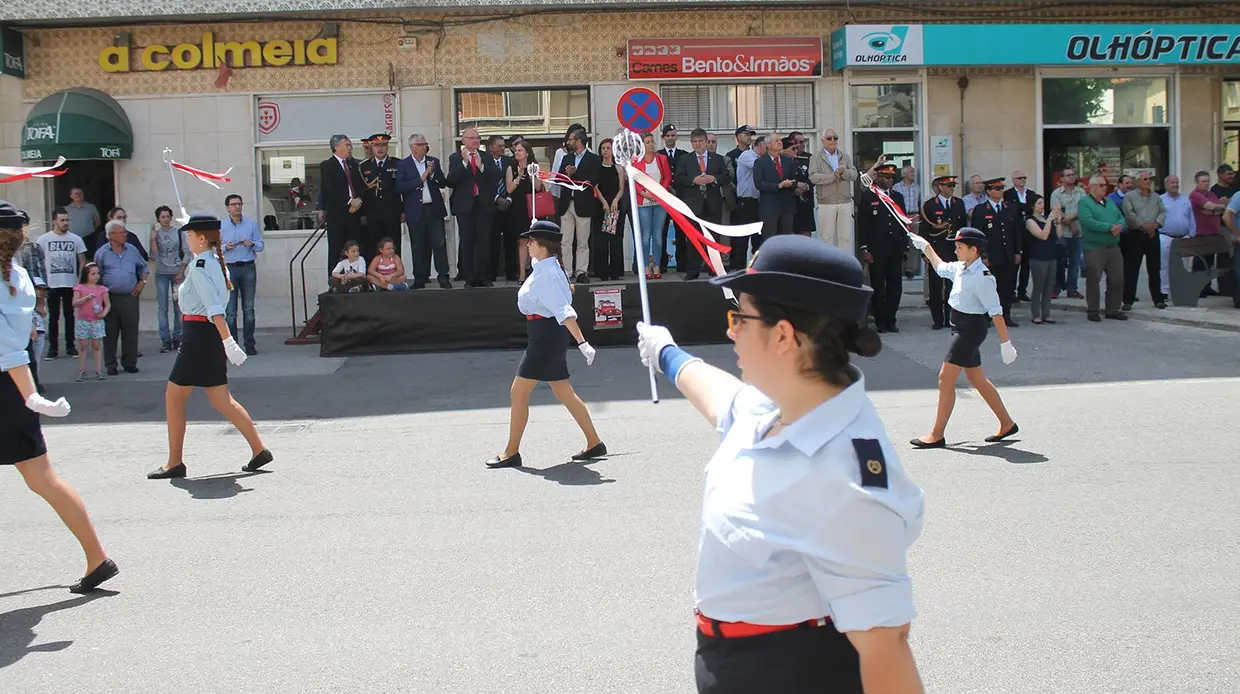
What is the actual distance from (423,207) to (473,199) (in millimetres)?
713

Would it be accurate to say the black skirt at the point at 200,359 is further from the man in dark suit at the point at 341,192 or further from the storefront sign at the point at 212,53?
the storefront sign at the point at 212,53

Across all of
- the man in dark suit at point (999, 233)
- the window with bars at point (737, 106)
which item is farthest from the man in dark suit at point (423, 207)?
the man in dark suit at point (999, 233)

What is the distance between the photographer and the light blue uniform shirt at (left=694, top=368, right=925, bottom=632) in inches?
91.0

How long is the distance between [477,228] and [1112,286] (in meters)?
8.82

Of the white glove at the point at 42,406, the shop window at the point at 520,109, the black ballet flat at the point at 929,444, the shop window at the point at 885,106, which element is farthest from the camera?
the shop window at the point at 885,106

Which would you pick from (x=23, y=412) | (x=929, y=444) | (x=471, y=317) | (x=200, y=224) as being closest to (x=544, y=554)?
(x=23, y=412)

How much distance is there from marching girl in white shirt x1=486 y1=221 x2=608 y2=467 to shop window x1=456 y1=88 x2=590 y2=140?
1137 centimetres

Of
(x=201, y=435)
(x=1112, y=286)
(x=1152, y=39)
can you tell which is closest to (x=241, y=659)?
(x=201, y=435)

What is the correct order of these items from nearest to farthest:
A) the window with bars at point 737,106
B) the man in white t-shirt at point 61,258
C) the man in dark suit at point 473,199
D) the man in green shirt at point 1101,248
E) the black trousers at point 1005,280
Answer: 1. the man in white t-shirt at point 61,258
2. the man in dark suit at point 473,199
3. the black trousers at point 1005,280
4. the man in green shirt at point 1101,248
5. the window with bars at point 737,106

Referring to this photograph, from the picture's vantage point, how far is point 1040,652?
195 inches

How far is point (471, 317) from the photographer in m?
15.6

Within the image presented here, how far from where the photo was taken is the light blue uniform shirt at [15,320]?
5.99 m

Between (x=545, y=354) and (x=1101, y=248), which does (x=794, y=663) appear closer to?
(x=545, y=354)

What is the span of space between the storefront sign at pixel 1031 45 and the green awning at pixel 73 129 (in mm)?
11687
